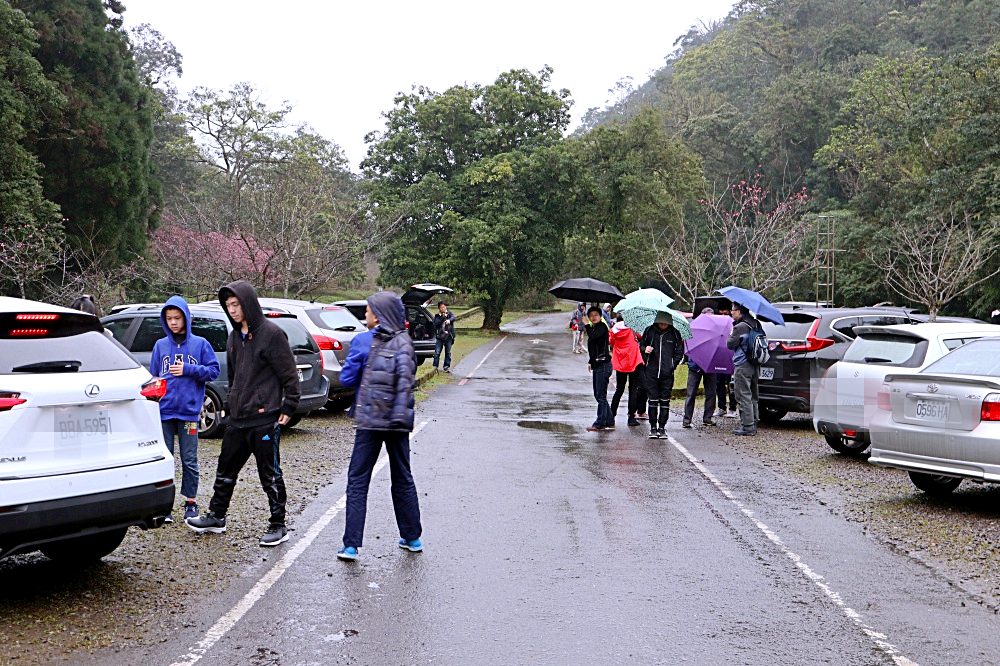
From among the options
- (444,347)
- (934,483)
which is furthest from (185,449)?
(444,347)

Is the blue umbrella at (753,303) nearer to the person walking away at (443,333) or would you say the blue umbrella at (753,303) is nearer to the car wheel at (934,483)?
the car wheel at (934,483)

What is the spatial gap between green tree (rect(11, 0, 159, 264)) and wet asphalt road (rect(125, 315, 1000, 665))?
2203 centimetres

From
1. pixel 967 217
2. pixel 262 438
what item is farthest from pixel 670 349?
pixel 967 217

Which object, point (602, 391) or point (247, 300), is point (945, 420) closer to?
point (247, 300)

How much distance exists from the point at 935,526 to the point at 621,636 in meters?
4.28

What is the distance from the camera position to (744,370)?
13.6m

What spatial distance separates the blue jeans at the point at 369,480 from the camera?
6.75 metres

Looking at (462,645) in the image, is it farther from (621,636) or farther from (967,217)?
(967,217)

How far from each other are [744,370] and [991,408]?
5.64 metres

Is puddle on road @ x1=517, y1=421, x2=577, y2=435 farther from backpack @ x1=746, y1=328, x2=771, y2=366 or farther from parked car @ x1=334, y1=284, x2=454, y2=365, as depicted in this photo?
parked car @ x1=334, y1=284, x2=454, y2=365

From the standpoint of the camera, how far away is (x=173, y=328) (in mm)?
7645

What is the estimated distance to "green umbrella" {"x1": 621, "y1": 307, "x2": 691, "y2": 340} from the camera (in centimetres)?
1518

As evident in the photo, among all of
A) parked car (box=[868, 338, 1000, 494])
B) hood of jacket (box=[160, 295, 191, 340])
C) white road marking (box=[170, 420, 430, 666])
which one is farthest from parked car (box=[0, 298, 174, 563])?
parked car (box=[868, 338, 1000, 494])

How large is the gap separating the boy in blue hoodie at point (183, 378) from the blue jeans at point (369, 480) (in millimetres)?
1545
